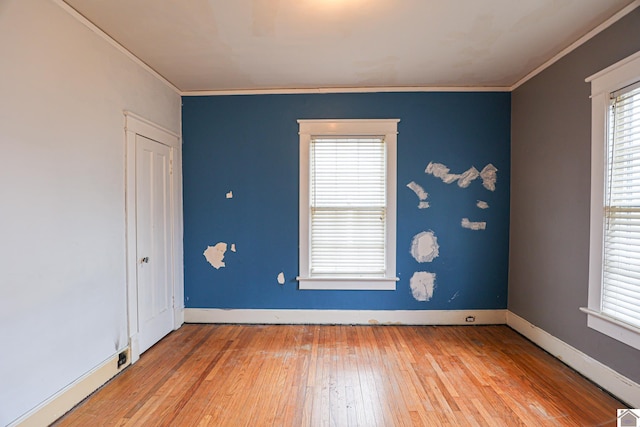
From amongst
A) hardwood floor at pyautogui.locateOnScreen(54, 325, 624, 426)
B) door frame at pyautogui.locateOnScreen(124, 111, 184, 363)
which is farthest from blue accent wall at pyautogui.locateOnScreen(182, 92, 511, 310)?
hardwood floor at pyautogui.locateOnScreen(54, 325, 624, 426)

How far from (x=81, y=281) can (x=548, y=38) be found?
4026mm

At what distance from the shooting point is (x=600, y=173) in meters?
2.24

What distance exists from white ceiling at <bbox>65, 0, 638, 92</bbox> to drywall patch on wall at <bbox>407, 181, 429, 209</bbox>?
1136 mm

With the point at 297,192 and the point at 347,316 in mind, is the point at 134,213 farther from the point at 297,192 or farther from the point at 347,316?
the point at 347,316

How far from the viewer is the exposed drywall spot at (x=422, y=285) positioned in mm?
3416

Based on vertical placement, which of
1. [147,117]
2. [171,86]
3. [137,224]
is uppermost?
[171,86]

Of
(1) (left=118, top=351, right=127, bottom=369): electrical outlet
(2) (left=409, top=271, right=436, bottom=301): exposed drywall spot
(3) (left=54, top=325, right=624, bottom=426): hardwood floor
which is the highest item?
(2) (left=409, top=271, right=436, bottom=301): exposed drywall spot

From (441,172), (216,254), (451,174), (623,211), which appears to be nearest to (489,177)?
(451,174)

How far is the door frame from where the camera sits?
259cm

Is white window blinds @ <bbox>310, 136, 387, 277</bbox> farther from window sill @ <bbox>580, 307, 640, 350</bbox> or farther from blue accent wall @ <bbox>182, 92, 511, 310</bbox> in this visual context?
window sill @ <bbox>580, 307, 640, 350</bbox>

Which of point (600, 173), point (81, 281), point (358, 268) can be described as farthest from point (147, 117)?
point (600, 173)

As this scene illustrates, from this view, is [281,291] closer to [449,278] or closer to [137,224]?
[137,224]

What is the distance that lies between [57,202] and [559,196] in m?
3.94

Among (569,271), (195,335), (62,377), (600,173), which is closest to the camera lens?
(62,377)
